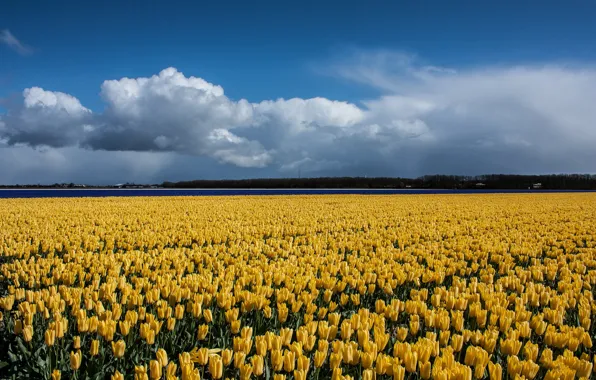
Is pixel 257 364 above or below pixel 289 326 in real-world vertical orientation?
above

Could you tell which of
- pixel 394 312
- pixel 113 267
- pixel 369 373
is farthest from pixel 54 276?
pixel 369 373

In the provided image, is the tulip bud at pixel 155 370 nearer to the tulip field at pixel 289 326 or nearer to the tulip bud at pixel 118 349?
the tulip field at pixel 289 326

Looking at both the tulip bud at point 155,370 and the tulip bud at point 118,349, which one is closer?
the tulip bud at point 155,370

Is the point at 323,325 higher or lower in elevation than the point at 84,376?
higher

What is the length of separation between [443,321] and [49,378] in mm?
3716

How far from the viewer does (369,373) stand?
9.52 ft

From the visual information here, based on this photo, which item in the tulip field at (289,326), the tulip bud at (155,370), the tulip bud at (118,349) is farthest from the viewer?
the tulip bud at (118,349)

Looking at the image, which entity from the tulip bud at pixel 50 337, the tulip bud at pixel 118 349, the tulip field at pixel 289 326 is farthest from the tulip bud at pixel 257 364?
the tulip bud at pixel 50 337

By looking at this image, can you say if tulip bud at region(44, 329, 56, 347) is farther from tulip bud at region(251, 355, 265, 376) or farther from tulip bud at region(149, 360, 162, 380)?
tulip bud at region(251, 355, 265, 376)

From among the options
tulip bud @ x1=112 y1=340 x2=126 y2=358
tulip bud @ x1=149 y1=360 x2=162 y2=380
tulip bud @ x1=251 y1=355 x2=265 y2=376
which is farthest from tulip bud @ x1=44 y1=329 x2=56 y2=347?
tulip bud @ x1=251 y1=355 x2=265 y2=376

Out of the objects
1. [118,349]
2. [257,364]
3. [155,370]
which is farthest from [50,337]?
[257,364]

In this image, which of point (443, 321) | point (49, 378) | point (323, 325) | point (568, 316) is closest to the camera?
point (49, 378)

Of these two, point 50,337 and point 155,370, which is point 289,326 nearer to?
point 155,370

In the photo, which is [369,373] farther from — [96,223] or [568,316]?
[96,223]
